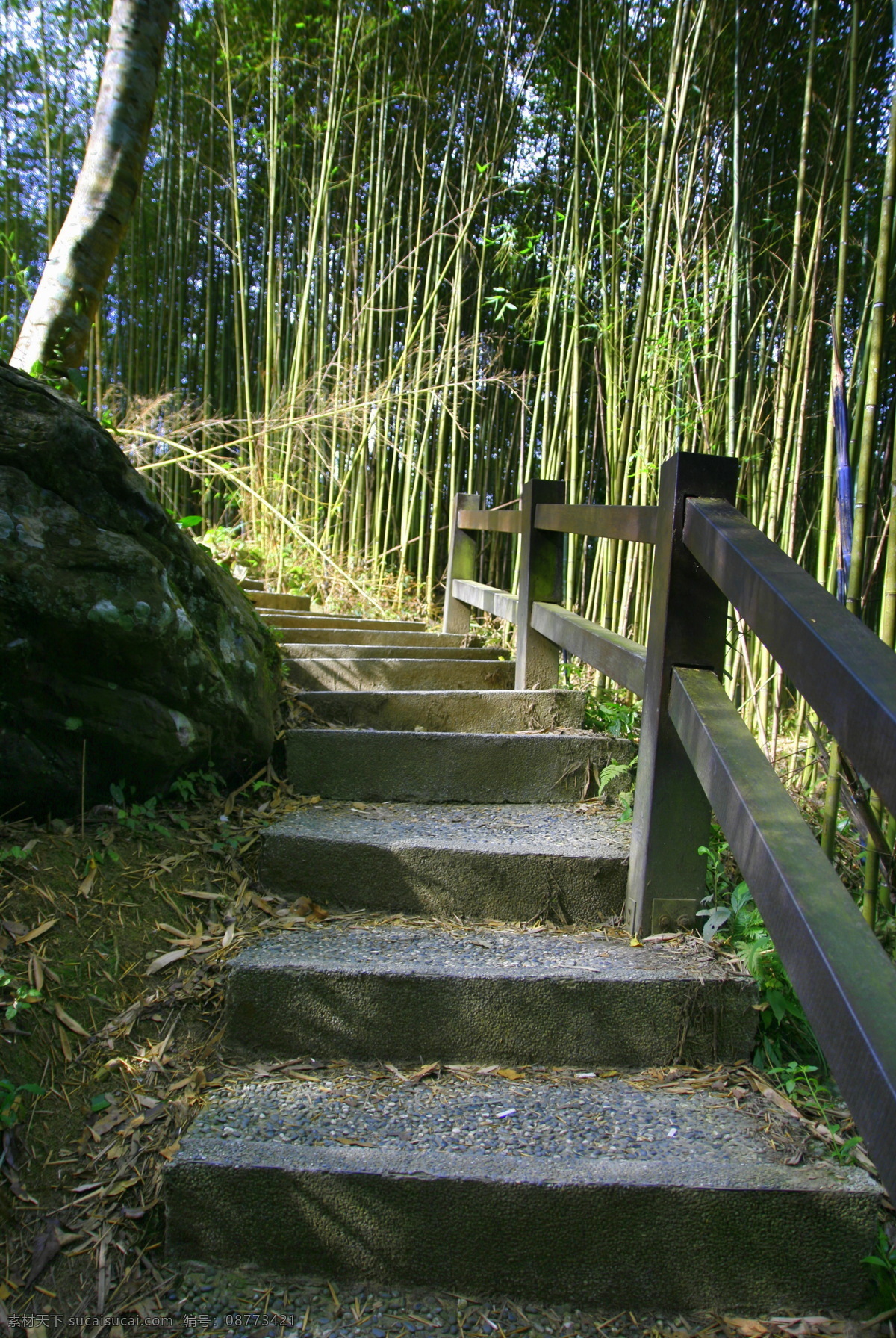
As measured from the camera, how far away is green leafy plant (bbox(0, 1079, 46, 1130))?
4.22ft

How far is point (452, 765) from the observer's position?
7.49 feet

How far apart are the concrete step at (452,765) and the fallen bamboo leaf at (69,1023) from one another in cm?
86

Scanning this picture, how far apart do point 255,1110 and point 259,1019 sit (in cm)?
19

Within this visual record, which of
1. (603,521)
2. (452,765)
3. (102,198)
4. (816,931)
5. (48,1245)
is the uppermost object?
(102,198)

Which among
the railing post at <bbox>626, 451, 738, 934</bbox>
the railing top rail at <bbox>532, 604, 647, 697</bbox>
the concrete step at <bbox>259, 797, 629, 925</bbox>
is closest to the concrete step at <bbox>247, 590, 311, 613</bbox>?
the railing top rail at <bbox>532, 604, 647, 697</bbox>

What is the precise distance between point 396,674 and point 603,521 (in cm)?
106

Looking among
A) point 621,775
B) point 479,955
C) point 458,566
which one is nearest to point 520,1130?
point 479,955

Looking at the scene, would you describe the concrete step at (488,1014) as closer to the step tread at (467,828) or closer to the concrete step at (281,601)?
the step tread at (467,828)

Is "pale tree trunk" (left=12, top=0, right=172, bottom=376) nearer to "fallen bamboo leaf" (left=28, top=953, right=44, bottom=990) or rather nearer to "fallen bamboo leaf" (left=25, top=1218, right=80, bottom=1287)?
"fallen bamboo leaf" (left=28, top=953, right=44, bottom=990)

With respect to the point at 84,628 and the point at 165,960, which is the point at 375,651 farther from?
the point at 165,960

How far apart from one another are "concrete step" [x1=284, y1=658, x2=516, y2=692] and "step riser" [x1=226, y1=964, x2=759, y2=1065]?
1276 mm

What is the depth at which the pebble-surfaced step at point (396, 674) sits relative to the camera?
2805 mm

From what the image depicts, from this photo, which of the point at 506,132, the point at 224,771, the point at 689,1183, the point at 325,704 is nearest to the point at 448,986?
the point at 689,1183

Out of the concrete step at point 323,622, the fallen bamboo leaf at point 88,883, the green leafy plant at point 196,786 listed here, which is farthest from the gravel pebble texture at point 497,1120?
the concrete step at point 323,622
